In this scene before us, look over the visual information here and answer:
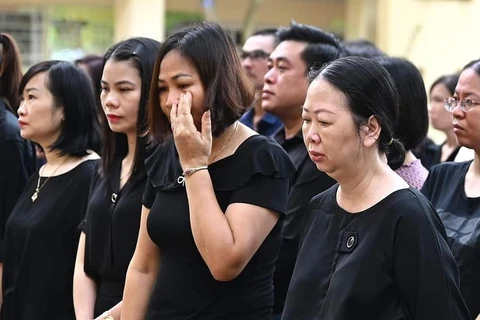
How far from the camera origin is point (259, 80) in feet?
20.1

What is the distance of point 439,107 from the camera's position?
24.5ft

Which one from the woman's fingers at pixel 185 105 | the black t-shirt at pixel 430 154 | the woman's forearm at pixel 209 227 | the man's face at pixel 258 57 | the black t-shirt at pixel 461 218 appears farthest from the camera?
the black t-shirt at pixel 430 154

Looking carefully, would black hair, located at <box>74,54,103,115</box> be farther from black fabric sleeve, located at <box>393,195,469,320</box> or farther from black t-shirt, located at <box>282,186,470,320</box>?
black fabric sleeve, located at <box>393,195,469,320</box>

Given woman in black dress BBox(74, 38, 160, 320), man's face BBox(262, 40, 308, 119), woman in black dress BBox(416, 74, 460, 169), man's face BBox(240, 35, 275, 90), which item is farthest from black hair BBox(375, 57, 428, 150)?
woman in black dress BBox(416, 74, 460, 169)

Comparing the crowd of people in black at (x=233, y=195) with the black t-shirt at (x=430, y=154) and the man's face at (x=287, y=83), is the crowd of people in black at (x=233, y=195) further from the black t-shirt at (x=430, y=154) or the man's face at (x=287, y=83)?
the black t-shirt at (x=430, y=154)

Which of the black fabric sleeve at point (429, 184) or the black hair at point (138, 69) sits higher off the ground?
the black hair at point (138, 69)

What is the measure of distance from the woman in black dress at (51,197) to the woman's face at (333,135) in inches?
77.7

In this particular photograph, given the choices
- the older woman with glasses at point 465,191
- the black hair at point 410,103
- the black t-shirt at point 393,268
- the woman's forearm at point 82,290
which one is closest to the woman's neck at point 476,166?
the older woman with glasses at point 465,191

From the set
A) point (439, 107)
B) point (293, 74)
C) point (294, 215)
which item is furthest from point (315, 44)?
point (439, 107)

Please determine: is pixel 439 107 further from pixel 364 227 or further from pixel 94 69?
pixel 364 227

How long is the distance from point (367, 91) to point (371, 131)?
0.43 feet

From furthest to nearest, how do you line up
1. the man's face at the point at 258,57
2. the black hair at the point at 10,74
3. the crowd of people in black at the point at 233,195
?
the man's face at the point at 258,57 < the black hair at the point at 10,74 < the crowd of people in black at the point at 233,195

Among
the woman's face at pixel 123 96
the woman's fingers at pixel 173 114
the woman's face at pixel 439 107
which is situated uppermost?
the woman's fingers at pixel 173 114

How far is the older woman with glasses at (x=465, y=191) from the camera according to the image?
3.70 m
